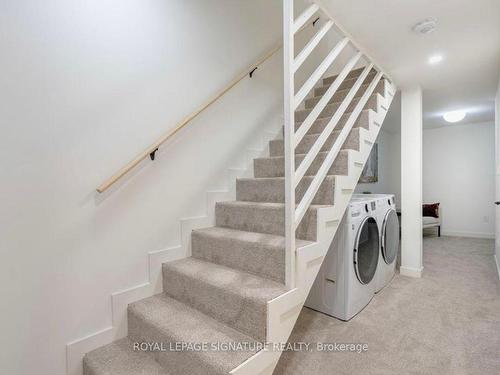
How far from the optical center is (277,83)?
290 centimetres

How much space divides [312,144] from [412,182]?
1695mm

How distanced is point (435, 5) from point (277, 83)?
1496 millimetres

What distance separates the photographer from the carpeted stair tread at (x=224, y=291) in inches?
50.1

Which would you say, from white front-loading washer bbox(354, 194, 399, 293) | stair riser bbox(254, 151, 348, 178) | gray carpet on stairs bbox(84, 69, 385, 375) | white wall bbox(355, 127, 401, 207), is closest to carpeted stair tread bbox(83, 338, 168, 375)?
gray carpet on stairs bbox(84, 69, 385, 375)

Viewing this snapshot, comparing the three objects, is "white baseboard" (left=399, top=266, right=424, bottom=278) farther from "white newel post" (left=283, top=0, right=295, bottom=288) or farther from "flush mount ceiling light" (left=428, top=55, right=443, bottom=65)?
"white newel post" (left=283, top=0, right=295, bottom=288)

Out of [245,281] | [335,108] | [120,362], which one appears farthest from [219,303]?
[335,108]

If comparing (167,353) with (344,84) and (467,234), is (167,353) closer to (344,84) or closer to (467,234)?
(344,84)

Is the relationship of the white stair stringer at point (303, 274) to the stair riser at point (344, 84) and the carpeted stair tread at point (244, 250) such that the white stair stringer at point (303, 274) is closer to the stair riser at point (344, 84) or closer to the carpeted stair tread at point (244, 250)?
the carpeted stair tread at point (244, 250)

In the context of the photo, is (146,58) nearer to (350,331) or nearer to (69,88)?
(69,88)

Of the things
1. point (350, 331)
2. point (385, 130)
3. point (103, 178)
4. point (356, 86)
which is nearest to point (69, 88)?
point (103, 178)

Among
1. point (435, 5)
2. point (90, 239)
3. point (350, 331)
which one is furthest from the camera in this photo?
point (350, 331)

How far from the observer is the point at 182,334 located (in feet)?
4.32

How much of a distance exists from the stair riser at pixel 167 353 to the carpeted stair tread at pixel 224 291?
0.24m

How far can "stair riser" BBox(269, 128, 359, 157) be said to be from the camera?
2078 mm
